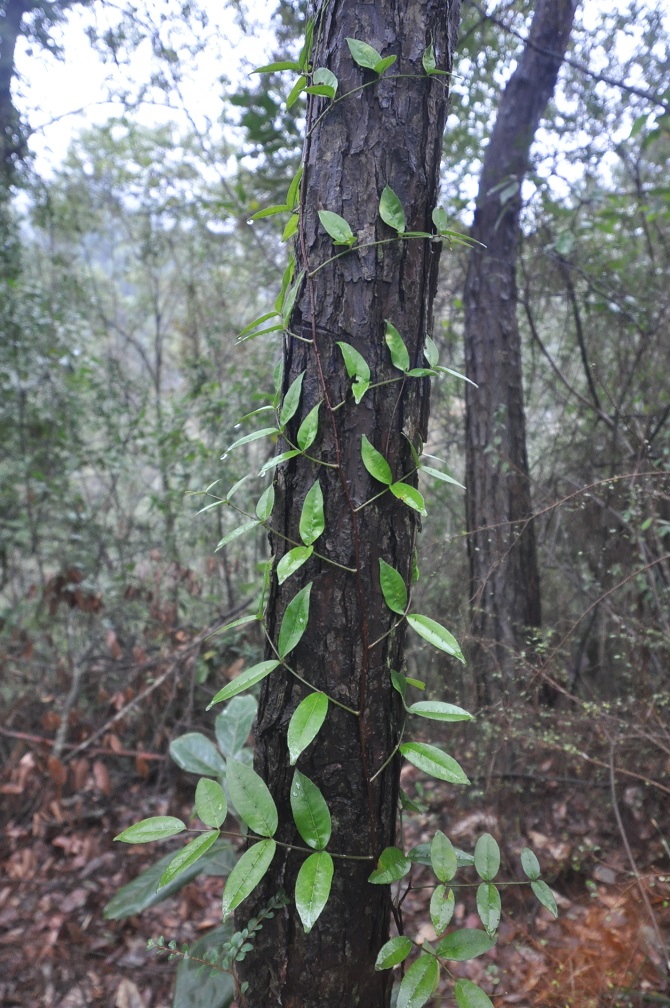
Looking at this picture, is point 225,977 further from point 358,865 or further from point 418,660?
point 418,660

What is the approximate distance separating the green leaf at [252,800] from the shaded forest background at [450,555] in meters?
1.06

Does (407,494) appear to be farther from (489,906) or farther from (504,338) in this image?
(504,338)

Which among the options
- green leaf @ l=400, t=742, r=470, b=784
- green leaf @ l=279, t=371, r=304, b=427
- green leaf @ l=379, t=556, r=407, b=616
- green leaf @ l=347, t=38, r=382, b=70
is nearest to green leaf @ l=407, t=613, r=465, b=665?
green leaf @ l=379, t=556, r=407, b=616

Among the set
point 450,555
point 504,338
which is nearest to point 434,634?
point 450,555

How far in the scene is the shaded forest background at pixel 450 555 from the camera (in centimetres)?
215

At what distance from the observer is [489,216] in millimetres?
3271

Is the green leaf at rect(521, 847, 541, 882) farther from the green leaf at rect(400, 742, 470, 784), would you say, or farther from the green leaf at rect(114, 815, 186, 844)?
the green leaf at rect(114, 815, 186, 844)

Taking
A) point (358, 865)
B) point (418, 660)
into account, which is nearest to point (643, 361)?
point (418, 660)

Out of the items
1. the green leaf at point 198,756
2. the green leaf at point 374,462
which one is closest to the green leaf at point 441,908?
the green leaf at point 374,462

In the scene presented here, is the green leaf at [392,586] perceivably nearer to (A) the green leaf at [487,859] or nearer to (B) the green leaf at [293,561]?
(B) the green leaf at [293,561]

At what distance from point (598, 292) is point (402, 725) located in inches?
116

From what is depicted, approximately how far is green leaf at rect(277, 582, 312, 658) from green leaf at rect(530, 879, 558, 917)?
1.96 feet

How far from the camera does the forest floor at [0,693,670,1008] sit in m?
1.81

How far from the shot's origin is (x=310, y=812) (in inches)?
39.1
